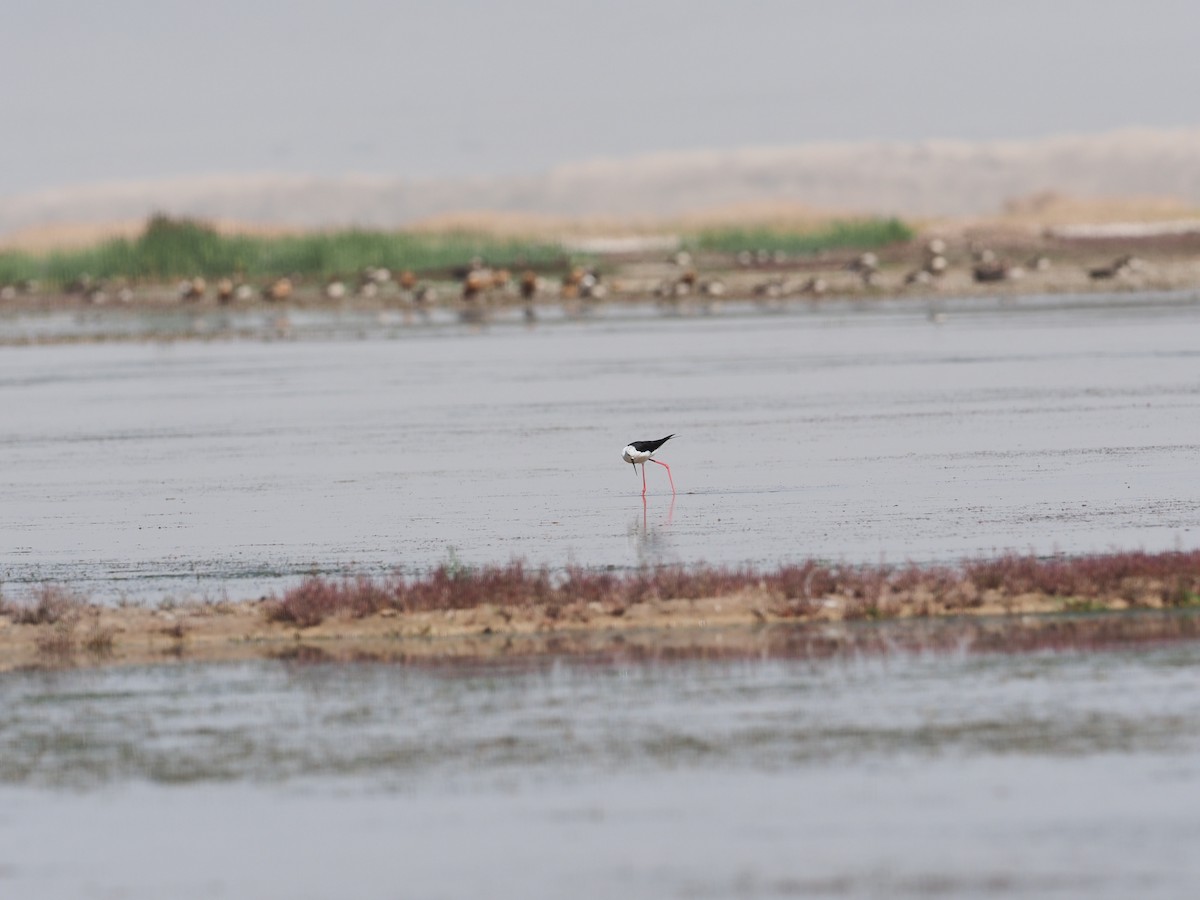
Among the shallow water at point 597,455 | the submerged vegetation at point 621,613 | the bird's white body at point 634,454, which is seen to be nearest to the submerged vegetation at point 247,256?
the shallow water at point 597,455

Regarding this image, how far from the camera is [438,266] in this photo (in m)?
95.0

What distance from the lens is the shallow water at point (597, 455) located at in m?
20.3

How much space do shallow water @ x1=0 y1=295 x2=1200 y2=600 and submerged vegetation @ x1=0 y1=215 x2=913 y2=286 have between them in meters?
42.2

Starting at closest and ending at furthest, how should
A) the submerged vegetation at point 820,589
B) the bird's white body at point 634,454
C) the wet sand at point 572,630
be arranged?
the wet sand at point 572,630 < the submerged vegetation at point 820,589 < the bird's white body at point 634,454

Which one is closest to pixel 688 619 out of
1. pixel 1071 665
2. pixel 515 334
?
pixel 1071 665

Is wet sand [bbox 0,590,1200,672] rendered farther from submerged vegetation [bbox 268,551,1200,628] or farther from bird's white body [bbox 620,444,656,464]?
bird's white body [bbox 620,444,656,464]

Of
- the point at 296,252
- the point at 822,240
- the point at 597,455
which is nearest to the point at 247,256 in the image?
the point at 296,252

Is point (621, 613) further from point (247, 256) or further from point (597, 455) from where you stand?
point (247, 256)

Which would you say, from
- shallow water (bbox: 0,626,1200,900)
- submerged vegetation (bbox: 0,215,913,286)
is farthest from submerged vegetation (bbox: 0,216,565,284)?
shallow water (bbox: 0,626,1200,900)

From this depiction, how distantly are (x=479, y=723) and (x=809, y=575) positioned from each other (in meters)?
4.00

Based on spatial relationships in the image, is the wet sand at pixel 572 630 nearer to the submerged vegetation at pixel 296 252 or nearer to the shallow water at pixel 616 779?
the shallow water at pixel 616 779

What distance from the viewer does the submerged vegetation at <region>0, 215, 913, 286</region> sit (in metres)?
97.4

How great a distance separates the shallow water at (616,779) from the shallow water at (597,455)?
4.20m

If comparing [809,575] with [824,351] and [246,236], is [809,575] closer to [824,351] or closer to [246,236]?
[824,351]
